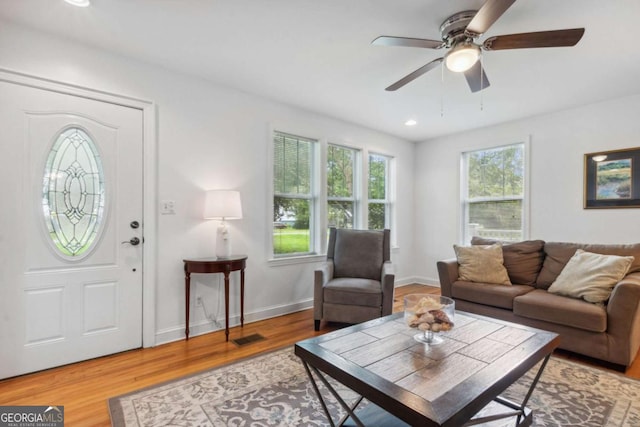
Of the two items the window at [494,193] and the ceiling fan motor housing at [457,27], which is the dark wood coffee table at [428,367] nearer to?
the ceiling fan motor housing at [457,27]

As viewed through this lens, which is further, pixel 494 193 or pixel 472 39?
pixel 494 193

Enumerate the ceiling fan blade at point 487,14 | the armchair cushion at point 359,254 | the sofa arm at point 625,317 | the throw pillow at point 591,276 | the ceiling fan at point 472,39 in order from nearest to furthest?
the ceiling fan blade at point 487,14 < the ceiling fan at point 472,39 < the sofa arm at point 625,317 < the throw pillow at point 591,276 < the armchair cushion at point 359,254

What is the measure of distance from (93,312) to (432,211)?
183 inches

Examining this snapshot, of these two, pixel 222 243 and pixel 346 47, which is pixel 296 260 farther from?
pixel 346 47

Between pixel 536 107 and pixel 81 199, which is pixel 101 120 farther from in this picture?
pixel 536 107

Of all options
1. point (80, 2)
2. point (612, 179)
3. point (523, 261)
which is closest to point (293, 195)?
point (80, 2)

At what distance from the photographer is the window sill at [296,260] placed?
3623 mm

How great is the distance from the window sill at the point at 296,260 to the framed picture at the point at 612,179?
3258mm

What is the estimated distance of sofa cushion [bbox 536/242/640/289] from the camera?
289 centimetres

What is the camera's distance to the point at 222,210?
9.55 feet

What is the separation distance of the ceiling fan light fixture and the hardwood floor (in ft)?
8.19

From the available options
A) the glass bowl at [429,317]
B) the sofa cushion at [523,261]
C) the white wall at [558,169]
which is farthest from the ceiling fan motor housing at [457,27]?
the white wall at [558,169]

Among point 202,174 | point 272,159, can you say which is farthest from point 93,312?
point 272,159

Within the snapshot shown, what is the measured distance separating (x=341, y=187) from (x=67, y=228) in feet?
10.2
